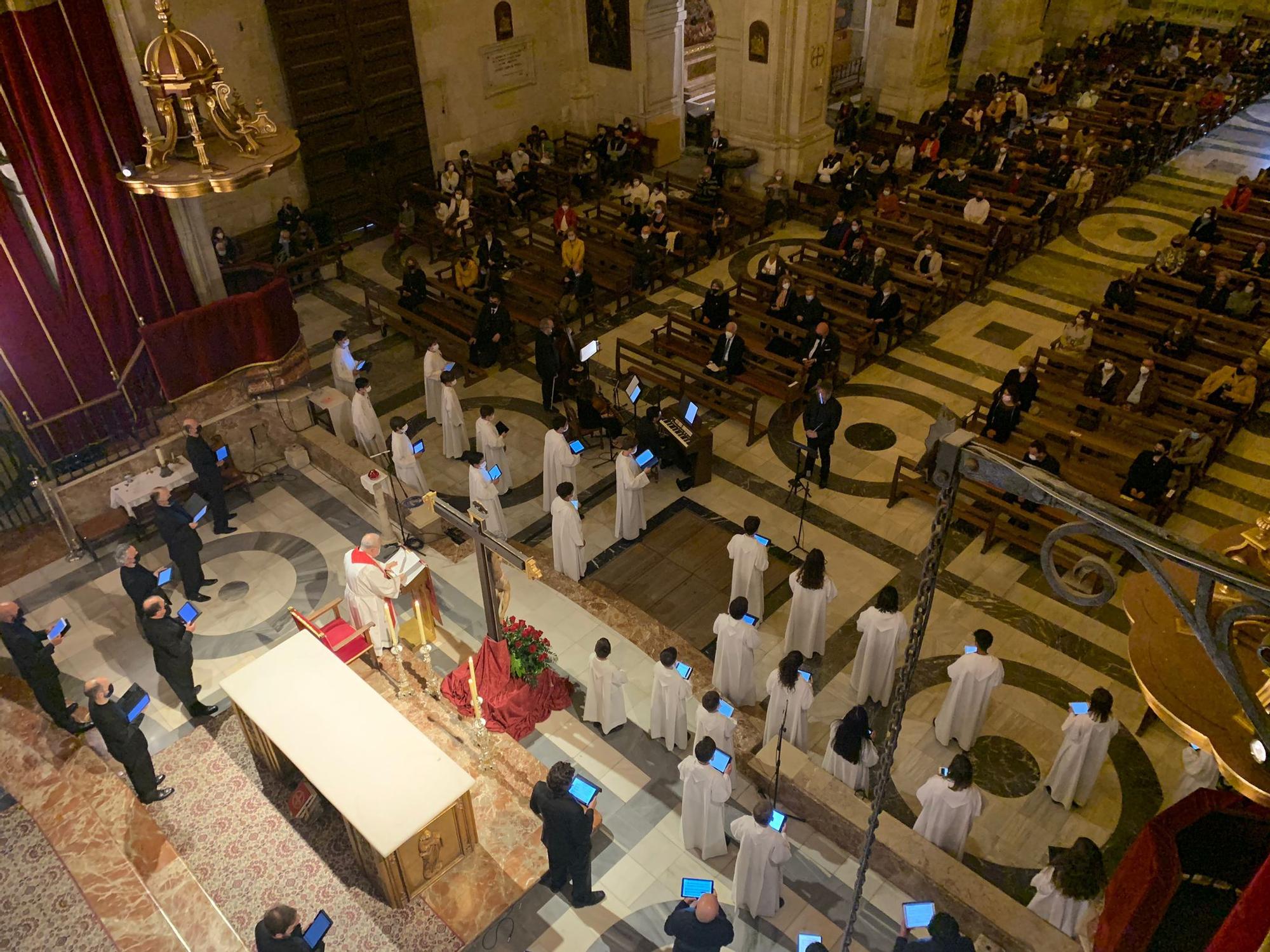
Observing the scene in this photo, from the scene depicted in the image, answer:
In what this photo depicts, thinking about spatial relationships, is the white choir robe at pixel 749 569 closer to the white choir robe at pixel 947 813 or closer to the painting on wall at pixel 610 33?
the white choir robe at pixel 947 813

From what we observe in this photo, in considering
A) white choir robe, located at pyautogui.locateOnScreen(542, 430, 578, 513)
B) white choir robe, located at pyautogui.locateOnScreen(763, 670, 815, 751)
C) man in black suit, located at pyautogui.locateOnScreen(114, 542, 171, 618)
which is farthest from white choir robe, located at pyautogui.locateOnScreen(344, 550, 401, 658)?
white choir robe, located at pyautogui.locateOnScreen(763, 670, 815, 751)

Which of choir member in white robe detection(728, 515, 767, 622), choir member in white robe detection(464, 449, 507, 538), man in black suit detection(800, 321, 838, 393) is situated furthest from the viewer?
man in black suit detection(800, 321, 838, 393)

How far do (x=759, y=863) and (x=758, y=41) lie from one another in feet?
50.6

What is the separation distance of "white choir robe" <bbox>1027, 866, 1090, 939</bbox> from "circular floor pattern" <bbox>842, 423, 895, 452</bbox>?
6.35 metres

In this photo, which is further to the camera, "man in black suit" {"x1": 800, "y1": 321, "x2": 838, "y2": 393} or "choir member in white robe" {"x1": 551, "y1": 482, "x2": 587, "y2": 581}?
"man in black suit" {"x1": 800, "y1": 321, "x2": 838, "y2": 393}

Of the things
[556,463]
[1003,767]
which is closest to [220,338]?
[556,463]

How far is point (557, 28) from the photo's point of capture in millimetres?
20031

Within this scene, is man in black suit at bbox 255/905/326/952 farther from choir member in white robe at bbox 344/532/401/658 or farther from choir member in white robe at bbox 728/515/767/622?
choir member in white robe at bbox 728/515/767/622

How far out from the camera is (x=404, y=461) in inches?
420

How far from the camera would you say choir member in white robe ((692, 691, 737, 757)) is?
Answer: 23.6ft

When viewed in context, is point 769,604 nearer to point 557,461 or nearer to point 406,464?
point 557,461

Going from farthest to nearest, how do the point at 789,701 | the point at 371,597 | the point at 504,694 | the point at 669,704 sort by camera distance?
the point at 371,597 → the point at 504,694 → the point at 669,704 → the point at 789,701

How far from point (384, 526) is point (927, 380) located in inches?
310

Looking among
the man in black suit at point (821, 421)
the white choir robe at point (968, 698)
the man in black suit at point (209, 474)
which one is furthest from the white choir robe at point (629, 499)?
the man in black suit at point (209, 474)
